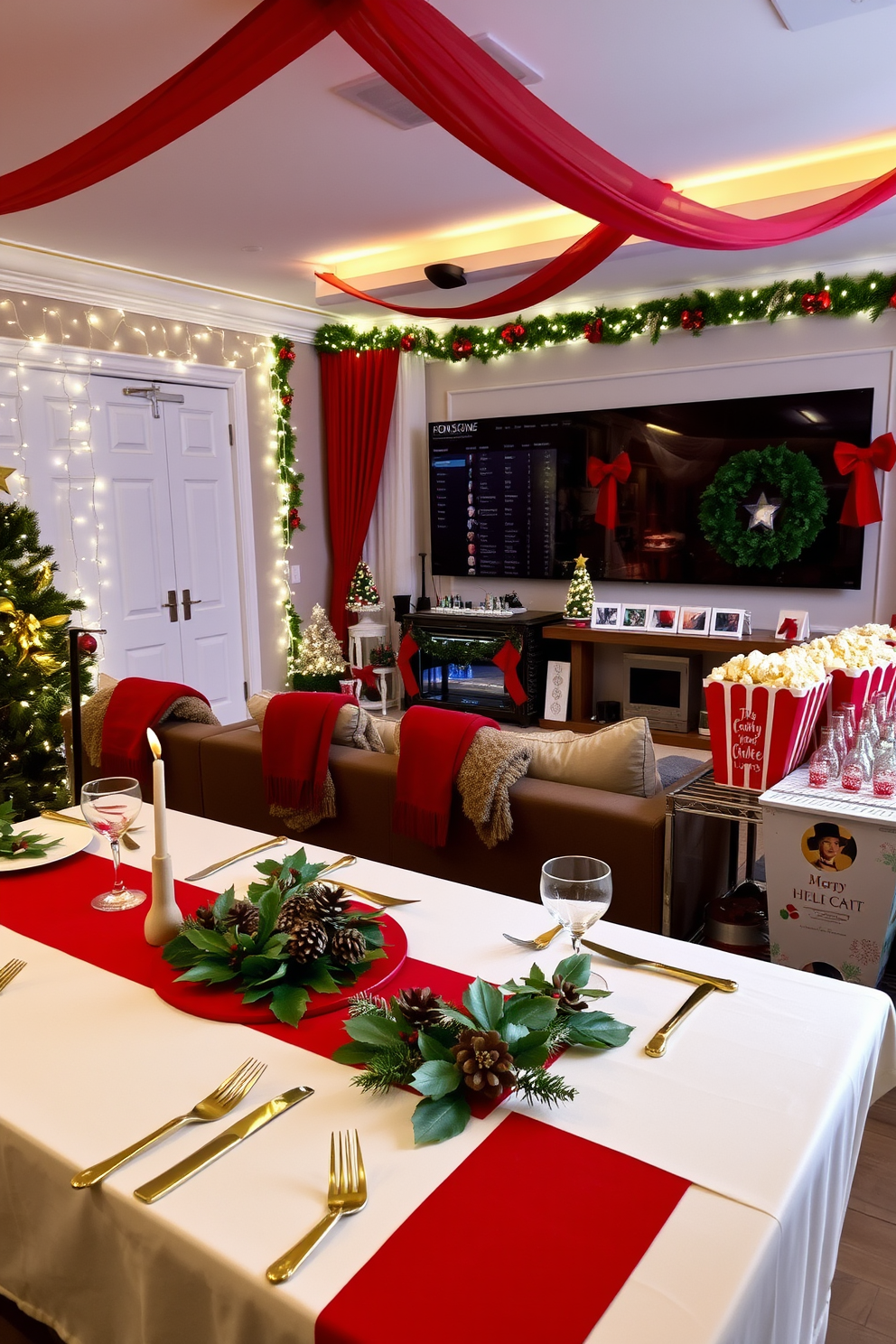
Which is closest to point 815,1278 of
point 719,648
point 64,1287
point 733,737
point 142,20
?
point 64,1287

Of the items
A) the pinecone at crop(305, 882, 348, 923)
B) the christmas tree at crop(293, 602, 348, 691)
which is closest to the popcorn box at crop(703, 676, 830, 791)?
the pinecone at crop(305, 882, 348, 923)

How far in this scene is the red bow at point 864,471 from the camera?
5.14 metres

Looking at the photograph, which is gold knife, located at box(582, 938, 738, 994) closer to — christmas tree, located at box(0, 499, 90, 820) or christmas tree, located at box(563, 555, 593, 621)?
christmas tree, located at box(0, 499, 90, 820)

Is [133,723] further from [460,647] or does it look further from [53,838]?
[460,647]

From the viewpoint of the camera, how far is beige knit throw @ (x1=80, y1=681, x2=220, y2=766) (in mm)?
3465

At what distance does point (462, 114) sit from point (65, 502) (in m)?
3.76

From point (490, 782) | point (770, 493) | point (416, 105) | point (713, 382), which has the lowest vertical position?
point (490, 782)

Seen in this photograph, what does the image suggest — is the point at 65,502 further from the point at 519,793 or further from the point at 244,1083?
the point at 244,1083

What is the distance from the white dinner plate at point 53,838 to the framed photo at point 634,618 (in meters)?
4.40

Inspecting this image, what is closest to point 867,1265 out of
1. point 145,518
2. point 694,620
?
point 694,620

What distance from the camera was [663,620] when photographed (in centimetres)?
577

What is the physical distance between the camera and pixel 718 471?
221 inches

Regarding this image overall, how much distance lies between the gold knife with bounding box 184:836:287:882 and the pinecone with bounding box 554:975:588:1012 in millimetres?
747

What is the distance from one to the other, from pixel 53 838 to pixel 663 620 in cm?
450
